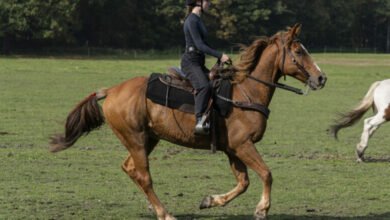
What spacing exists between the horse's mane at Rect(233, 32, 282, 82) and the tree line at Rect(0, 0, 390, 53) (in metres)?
68.8

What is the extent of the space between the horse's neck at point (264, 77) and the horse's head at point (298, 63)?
5.1 inches

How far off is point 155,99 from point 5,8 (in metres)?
69.9

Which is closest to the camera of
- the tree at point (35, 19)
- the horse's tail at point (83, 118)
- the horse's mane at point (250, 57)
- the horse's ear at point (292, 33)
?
the horse's ear at point (292, 33)

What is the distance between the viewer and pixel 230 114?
9383mm

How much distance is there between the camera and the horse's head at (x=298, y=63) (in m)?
9.44

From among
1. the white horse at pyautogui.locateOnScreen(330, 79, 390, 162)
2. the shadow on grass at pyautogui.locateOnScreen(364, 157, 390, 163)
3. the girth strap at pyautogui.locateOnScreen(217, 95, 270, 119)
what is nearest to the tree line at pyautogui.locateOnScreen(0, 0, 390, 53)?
the white horse at pyautogui.locateOnScreen(330, 79, 390, 162)

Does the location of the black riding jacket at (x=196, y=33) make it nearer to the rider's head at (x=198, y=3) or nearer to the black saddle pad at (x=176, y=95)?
the rider's head at (x=198, y=3)

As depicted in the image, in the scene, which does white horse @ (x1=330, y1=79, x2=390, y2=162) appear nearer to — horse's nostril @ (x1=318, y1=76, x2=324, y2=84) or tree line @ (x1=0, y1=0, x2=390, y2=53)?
horse's nostril @ (x1=318, y1=76, x2=324, y2=84)

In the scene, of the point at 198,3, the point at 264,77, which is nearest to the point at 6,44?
the point at 198,3

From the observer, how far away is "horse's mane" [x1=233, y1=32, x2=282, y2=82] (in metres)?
9.66

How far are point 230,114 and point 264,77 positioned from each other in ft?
2.31

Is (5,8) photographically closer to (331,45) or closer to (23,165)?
(331,45)

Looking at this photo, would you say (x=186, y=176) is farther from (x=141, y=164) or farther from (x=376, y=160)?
(x=376, y=160)

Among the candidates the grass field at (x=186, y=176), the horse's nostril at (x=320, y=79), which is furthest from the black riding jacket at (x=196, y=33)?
the grass field at (x=186, y=176)
